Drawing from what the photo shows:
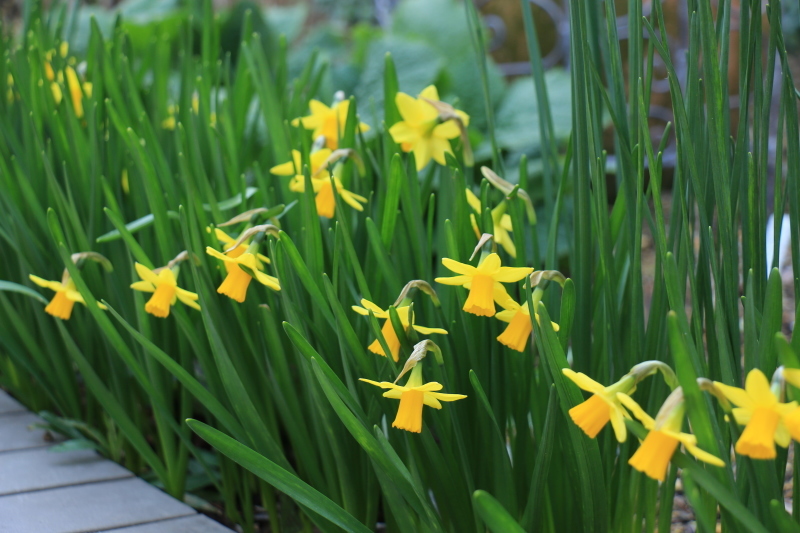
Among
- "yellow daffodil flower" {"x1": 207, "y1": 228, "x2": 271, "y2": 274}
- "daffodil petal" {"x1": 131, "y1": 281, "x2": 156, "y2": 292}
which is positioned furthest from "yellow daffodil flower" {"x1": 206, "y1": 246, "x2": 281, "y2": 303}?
"daffodil petal" {"x1": 131, "y1": 281, "x2": 156, "y2": 292}

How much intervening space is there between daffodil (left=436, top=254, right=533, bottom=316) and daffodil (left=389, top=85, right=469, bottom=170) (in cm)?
33

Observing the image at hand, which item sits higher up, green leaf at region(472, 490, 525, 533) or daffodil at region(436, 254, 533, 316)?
daffodil at region(436, 254, 533, 316)

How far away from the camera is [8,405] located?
1.17 meters

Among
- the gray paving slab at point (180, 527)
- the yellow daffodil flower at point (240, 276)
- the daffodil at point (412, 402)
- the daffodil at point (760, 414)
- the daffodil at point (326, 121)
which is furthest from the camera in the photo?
the daffodil at point (326, 121)

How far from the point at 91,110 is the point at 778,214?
35.2 inches

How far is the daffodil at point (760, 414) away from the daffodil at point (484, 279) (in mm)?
219

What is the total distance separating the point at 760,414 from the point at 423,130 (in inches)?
23.8

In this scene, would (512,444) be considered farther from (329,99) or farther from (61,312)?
(329,99)

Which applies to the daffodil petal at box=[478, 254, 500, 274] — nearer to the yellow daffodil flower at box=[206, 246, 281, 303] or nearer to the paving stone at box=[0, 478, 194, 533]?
the yellow daffodil flower at box=[206, 246, 281, 303]

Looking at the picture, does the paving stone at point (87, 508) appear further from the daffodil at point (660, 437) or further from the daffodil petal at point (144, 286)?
the daffodil at point (660, 437)

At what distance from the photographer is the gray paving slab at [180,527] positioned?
825mm

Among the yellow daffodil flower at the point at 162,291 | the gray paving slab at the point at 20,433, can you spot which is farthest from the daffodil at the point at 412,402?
the gray paving slab at the point at 20,433

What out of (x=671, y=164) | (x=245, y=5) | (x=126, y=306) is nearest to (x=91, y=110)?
(x=126, y=306)

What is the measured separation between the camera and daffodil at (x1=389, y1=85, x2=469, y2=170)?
952mm
